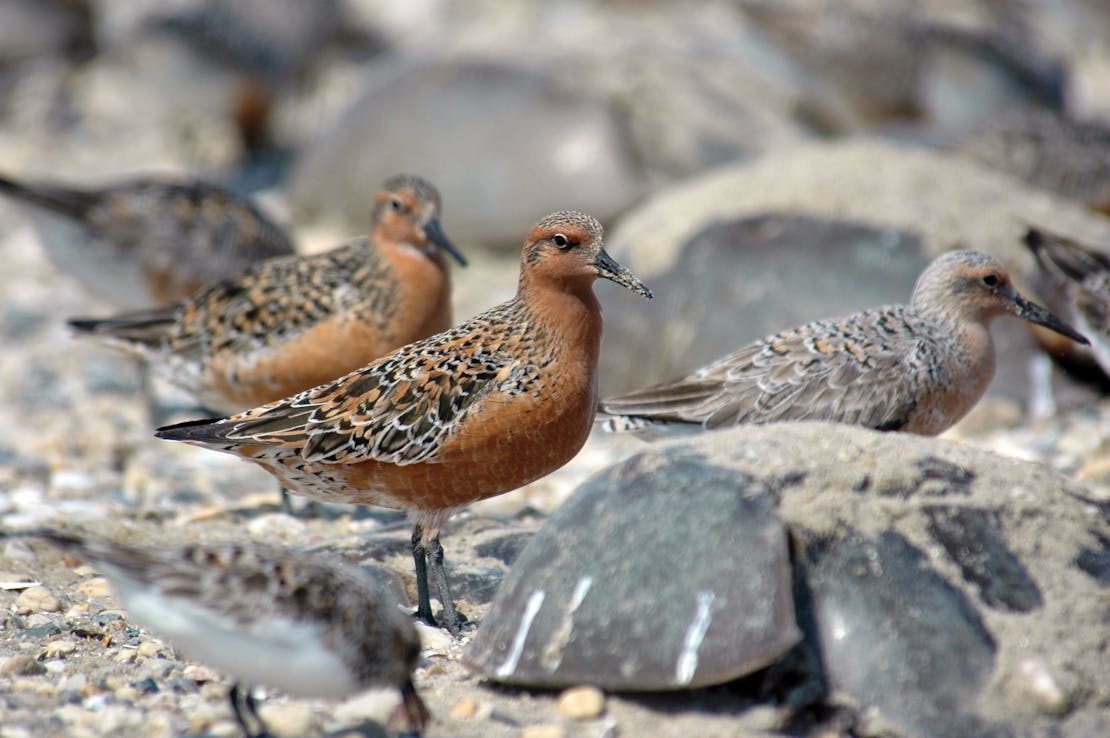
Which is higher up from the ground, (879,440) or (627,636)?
(879,440)

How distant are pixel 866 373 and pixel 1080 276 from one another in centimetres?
240

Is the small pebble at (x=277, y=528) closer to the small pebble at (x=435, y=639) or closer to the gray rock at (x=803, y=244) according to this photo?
the small pebble at (x=435, y=639)

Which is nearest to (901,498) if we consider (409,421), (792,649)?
(792,649)

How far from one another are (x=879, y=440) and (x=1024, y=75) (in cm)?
1300

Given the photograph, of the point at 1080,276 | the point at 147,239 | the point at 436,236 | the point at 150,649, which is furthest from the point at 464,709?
the point at 147,239

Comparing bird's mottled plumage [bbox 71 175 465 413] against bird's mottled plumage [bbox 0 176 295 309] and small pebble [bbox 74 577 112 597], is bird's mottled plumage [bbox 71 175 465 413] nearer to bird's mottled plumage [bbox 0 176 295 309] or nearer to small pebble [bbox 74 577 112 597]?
small pebble [bbox 74 577 112 597]

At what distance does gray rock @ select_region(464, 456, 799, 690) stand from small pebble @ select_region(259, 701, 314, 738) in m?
0.63

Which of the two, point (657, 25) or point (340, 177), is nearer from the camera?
point (340, 177)

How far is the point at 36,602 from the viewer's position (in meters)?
5.96

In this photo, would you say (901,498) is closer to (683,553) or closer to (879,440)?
(879,440)

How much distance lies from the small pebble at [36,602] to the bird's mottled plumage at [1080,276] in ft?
19.0

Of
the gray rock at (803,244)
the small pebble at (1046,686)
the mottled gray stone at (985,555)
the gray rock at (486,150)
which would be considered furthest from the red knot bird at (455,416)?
the gray rock at (486,150)

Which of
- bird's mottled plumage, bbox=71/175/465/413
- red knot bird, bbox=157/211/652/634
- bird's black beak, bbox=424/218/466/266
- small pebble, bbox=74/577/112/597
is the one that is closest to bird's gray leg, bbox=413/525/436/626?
red knot bird, bbox=157/211/652/634

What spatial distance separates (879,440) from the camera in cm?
517
